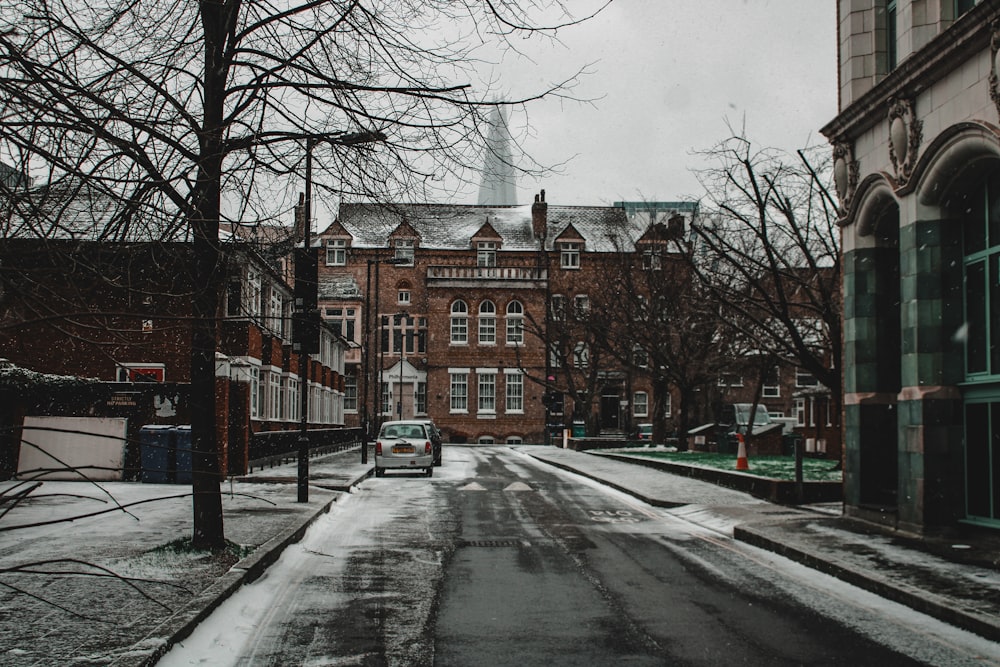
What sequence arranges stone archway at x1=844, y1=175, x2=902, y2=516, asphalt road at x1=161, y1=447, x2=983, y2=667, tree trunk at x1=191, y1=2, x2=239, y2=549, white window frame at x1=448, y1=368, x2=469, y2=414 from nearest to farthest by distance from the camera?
asphalt road at x1=161, y1=447, x2=983, y2=667
tree trunk at x1=191, y1=2, x2=239, y2=549
stone archway at x1=844, y1=175, x2=902, y2=516
white window frame at x1=448, y1=368, x2=469, y2=414

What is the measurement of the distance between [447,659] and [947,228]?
9877mm

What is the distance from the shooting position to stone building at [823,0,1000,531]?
12.8m

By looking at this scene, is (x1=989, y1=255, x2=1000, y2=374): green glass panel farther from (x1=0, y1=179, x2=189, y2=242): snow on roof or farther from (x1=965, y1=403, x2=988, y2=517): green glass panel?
(x1=0, y1=179, x2=189, y2=242): snow on roof

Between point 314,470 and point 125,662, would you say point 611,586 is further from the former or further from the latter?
point 314,470

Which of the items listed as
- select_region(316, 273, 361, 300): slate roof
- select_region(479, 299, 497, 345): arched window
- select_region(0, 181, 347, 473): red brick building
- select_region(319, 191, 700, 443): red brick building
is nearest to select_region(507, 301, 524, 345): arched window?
select_region(319, 191, 700, 443): red brick building

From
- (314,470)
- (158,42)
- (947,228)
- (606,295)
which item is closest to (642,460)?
(314,470)

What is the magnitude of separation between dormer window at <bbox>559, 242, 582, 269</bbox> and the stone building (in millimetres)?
60751

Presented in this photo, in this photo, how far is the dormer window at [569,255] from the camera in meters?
76.8

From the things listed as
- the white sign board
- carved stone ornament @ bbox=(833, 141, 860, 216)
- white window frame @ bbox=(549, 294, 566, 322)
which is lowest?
the white sign board

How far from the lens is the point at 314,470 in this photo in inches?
1112

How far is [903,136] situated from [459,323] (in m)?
60.5

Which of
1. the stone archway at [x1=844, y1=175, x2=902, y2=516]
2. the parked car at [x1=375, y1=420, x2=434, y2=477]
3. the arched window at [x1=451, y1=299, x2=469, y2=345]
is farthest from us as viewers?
the arched window at [x1=451, y1=299, x2=469, y2=345]

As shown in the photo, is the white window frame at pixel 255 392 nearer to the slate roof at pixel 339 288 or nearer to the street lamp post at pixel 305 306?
the street lamp post at pixel 305 306

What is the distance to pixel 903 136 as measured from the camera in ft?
47.1
